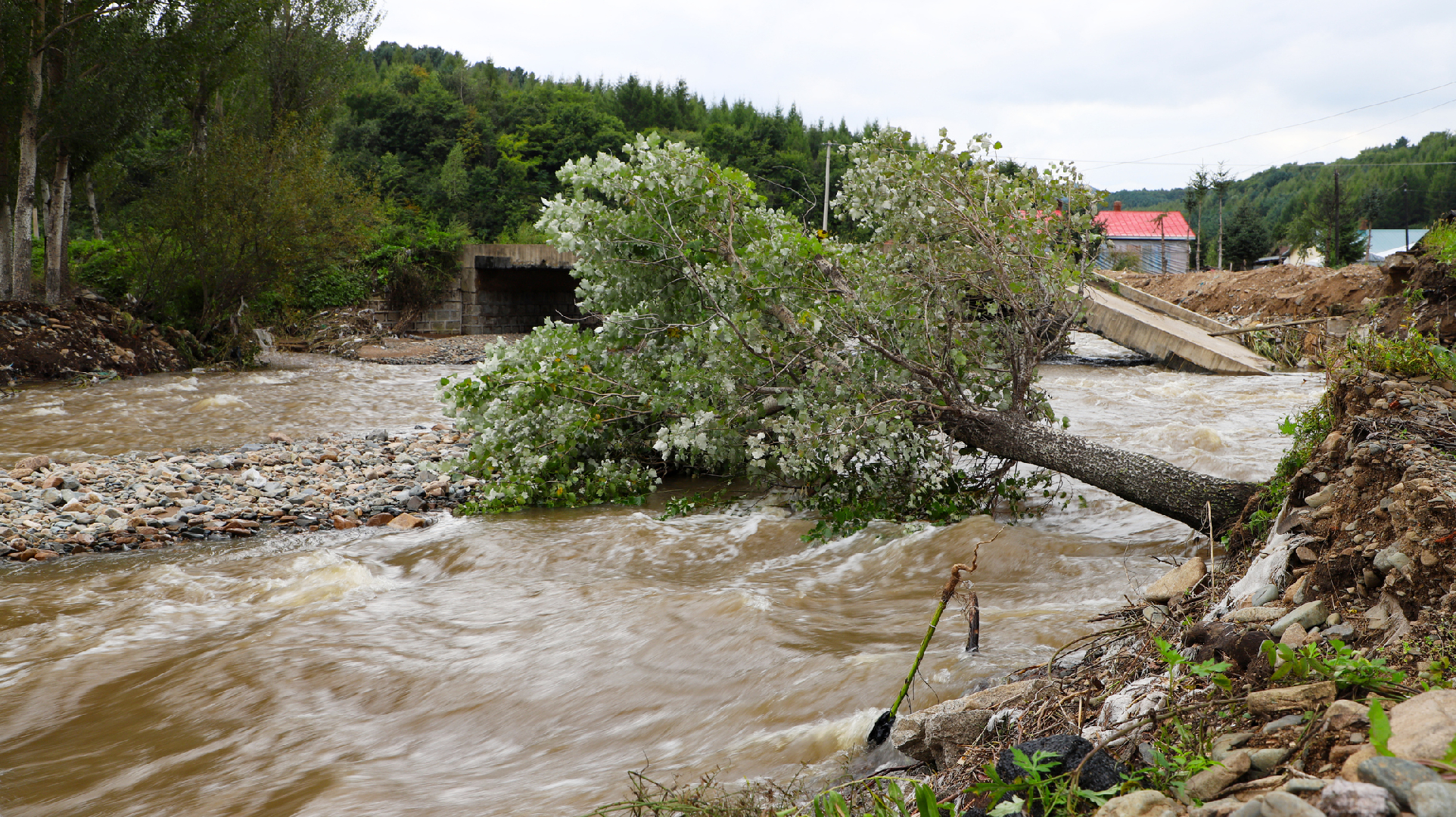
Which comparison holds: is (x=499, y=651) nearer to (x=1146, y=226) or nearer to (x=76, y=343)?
(x=76, y=343)

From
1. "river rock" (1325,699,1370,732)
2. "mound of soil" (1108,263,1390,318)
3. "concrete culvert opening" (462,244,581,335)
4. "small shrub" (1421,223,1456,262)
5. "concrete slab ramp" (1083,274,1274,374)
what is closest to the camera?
"river rock" (1325,699,1370,732)

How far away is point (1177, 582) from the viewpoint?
3.71 metres

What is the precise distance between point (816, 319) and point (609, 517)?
2497mm

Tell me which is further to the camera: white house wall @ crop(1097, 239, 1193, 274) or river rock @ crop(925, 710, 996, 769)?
white house wall @ crop(1097, 239, 1193, 274)

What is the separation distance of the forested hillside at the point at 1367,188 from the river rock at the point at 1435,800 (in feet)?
218

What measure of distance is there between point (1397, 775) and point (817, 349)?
537 centimetres

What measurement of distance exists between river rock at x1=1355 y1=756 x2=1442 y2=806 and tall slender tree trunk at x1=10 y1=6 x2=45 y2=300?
21.7m

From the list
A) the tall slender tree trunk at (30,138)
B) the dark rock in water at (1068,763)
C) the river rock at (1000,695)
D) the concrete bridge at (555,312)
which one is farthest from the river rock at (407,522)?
the tall slender tree trunk at (30,138)

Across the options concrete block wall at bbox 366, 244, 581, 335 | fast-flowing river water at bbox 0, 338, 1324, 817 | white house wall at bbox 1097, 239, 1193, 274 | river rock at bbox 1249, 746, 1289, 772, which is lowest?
fast-flowing river water at bbox 0, 338, 1324, 817

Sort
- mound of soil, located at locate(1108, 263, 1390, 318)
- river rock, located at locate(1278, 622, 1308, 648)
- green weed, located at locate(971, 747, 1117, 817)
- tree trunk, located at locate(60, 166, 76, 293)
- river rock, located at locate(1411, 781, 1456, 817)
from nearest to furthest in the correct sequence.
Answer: river rock, located at locate(1411, 781, 1456, 817)
green weed, located at locate(971, 747, 1117, 817)
river rock, located at locate(1278, 622, 1308, 648)
mound of soil, located at locate(1108, 263, 1390, 318)
tree trunk, located at locate(60, 166, 76, 293)

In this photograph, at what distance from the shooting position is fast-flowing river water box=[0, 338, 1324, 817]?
3.37 m

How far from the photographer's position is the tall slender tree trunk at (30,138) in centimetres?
1691

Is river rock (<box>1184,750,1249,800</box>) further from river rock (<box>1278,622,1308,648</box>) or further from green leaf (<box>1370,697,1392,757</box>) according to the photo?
river rock (<box>1278,622,1308,648</box>)

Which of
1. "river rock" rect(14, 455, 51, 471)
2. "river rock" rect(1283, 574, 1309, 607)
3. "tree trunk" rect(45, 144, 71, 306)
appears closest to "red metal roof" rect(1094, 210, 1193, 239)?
"tree trunk" rect(45, 144, 71, 306)
